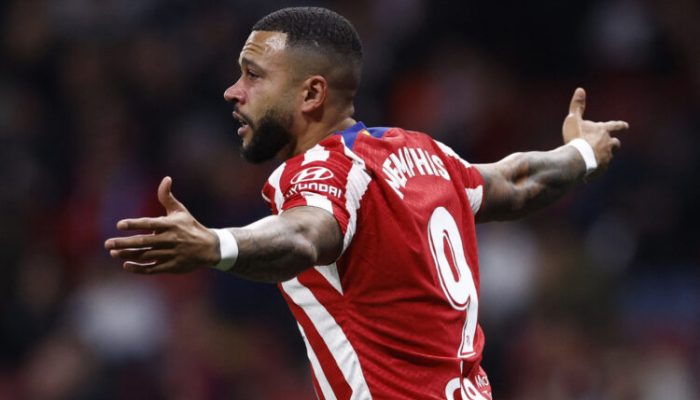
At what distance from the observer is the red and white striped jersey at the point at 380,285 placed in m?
4.37

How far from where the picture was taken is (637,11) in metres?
11.4

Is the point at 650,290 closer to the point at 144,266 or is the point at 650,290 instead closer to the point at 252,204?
the point at 252,204

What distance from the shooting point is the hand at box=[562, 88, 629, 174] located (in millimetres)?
5766

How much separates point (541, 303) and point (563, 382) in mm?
903

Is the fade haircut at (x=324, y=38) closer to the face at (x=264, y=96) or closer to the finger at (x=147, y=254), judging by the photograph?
the face at (x=264, y=96)

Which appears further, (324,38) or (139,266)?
(324,38)

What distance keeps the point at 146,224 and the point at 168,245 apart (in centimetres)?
11

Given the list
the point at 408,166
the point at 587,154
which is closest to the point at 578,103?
the point at 587,154

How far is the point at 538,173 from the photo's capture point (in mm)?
5453

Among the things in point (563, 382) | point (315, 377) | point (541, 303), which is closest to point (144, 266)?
point (315, 377)

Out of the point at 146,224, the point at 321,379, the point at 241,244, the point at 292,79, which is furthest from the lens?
the point at 292,79

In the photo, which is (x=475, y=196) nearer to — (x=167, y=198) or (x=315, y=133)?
Result: (x=315, y=133)

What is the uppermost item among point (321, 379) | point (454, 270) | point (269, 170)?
point (454, 270)

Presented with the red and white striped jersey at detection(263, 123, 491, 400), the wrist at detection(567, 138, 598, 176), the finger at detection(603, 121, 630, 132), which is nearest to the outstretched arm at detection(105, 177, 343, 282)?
the red and white striped jersey at detection(263, 123, 491, 400)
